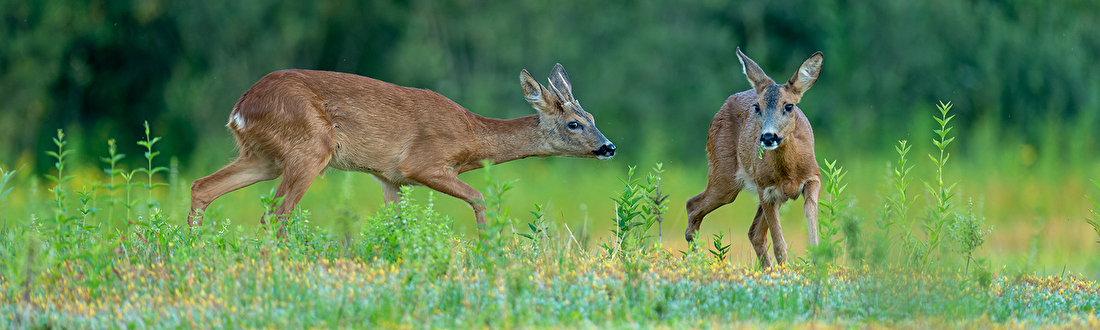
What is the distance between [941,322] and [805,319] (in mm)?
549

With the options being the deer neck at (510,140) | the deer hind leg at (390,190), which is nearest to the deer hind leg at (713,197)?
the deer neck at (510,140)

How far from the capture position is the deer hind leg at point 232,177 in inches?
279

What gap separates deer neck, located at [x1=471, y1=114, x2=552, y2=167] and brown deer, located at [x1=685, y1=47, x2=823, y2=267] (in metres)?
1.31

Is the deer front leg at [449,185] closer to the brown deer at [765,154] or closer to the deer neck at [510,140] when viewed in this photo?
the deer neck at [510,140]

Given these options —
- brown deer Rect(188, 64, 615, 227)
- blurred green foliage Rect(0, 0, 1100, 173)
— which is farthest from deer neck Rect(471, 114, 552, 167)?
blurred green foliage Rect(0, 0, 1100, 173)

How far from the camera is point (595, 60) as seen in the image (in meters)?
17.3

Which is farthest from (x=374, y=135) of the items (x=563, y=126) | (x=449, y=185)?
(x=563, y=126)

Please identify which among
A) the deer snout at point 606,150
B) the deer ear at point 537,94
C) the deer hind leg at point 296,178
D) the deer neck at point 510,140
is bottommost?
the deer hind leg at point 296,178

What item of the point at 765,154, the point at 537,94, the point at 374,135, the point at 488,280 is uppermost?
the point at 537,94

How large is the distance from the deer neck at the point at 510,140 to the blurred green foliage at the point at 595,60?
22.3 feet

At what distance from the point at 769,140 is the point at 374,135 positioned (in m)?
2.75

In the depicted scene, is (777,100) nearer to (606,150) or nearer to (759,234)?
(759,234)

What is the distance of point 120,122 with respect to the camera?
1541 cm

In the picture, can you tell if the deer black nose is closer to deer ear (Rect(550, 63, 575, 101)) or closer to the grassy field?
deer ear (Rect(550, 63, 575, 101))
